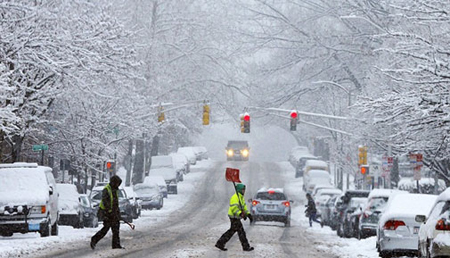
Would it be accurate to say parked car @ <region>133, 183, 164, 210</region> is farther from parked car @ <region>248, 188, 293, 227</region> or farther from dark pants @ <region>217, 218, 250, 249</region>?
dark pants @ <region>217, 218, 250, 249</region>

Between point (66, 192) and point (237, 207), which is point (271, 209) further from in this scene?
point (237, 207)

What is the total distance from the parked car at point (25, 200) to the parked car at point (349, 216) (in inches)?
365

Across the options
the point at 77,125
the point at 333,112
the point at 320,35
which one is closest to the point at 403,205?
the point at 77,125

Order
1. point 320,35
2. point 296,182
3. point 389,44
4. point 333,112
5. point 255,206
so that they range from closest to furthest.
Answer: point 255,206, point 389,44, point 320,35, point 333,112, point 296,182

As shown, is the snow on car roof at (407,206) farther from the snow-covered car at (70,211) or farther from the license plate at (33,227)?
the snow-covered car at (70,211)

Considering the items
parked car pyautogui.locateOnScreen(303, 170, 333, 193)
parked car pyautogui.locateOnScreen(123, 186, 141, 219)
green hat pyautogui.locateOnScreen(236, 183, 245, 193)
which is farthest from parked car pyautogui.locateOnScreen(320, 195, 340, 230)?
parked car pyautogui.locateOnScreen(303, 170, 333, 193)

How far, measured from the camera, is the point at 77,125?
4216 cm

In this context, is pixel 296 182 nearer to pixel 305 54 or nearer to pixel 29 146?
pixel 305 54

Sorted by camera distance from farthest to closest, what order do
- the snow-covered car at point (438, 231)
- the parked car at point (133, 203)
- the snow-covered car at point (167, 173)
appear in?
the snow-covered car at point (167, 173)
the parked car at point (133, 203)
the snow-covered car at point (438, 231)

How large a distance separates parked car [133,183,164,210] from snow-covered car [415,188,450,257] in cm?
3786

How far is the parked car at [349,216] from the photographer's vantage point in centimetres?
3027

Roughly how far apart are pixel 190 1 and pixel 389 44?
71.6 feet

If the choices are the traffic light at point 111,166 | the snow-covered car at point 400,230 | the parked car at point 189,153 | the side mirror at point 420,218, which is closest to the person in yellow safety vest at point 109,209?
the snow-covered car at point 400,230

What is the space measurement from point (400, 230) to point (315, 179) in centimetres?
4797
